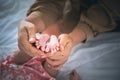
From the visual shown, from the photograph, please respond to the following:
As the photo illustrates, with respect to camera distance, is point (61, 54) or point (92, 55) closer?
point (61, 54)

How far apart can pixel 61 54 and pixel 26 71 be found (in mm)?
137

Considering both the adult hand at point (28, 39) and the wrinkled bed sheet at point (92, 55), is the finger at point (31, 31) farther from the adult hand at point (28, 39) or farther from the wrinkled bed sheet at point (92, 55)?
the wrinkled bed sheet at point (92, 55)

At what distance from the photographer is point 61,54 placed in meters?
0.83

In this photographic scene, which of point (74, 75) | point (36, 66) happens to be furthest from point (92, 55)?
point (36, 66)

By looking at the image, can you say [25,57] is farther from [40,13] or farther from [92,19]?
[92,19]

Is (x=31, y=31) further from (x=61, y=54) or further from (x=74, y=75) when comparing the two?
(x=74, y=75)

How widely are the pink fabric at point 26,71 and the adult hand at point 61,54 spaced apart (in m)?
0.04

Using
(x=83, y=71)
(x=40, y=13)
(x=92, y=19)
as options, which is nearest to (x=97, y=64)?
(x=83, y=71)

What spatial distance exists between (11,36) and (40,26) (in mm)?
220

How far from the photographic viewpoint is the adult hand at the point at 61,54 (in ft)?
2.67

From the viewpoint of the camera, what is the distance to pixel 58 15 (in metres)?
1.01

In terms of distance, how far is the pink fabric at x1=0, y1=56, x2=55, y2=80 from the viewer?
83 centimetres

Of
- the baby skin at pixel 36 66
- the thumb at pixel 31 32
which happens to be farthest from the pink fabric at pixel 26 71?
the thumb at pixel 31 32

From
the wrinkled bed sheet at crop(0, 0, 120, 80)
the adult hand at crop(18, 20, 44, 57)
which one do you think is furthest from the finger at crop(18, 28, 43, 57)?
the wrinkled bed sheet at crop(0, 0, 120, 80)
